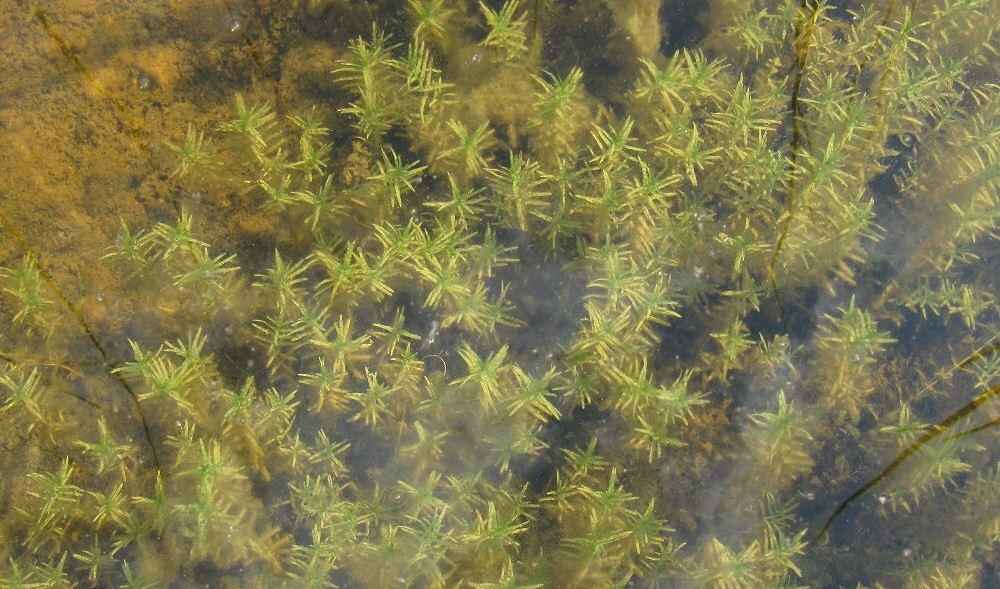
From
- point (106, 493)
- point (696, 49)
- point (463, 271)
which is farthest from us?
point (696, 49)

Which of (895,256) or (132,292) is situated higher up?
(132,292)

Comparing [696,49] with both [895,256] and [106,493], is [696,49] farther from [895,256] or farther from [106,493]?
[106,493]

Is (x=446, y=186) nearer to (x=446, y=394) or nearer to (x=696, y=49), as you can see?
(x=446, y=394)

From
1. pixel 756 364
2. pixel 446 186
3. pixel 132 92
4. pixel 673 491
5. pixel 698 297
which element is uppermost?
pixel 132 92

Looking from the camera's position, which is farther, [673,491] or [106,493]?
[673,491]

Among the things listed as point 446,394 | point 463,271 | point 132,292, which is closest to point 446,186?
point 463,271

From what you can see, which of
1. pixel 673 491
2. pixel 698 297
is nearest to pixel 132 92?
pixel 698 297

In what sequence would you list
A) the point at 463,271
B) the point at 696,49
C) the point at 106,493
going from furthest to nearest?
the point at 696,49
the point at 463,271
the point at 106,493
